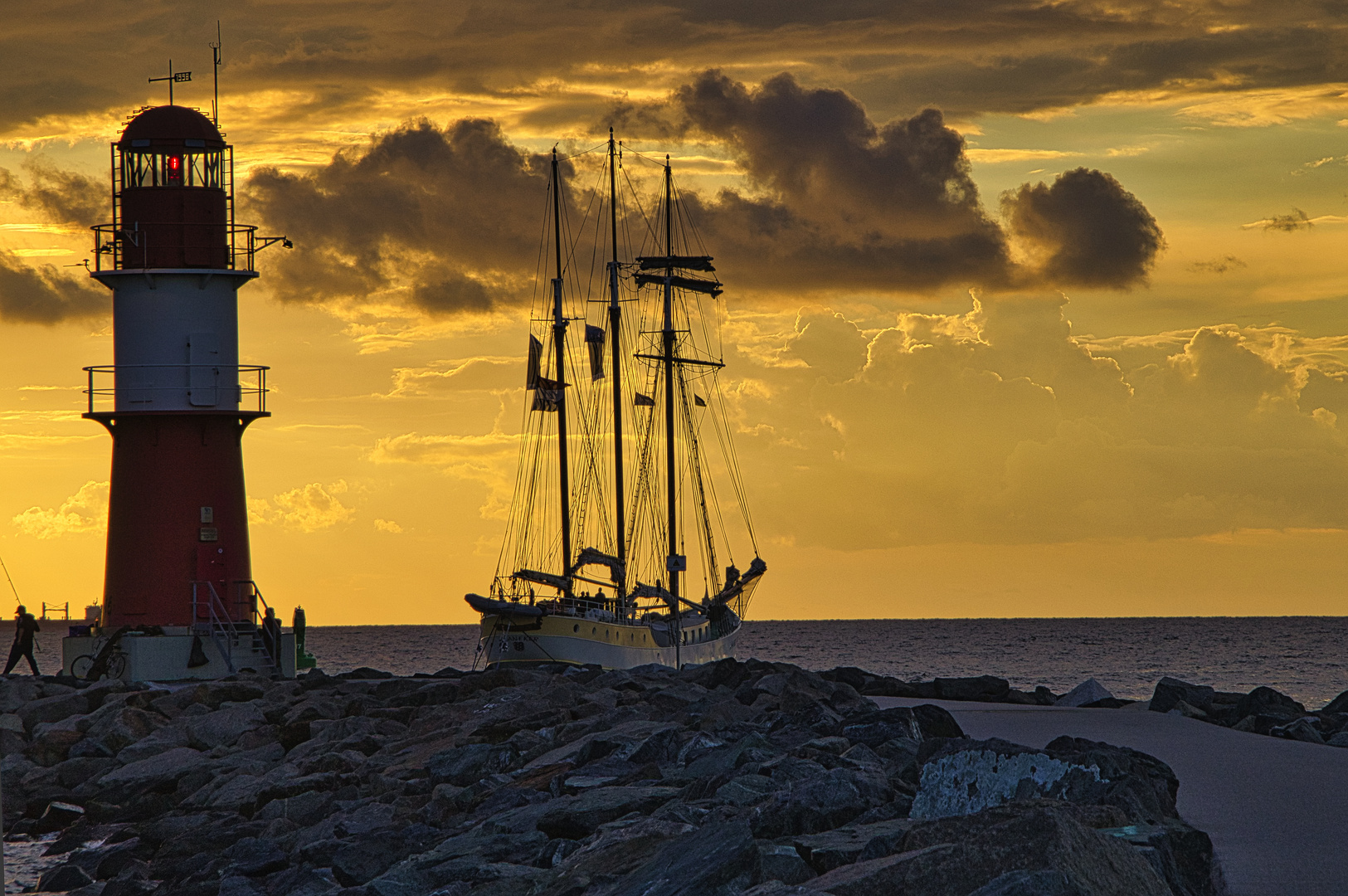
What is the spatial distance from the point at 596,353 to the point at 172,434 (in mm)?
21423

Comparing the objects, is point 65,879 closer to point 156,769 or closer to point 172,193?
point 156,769

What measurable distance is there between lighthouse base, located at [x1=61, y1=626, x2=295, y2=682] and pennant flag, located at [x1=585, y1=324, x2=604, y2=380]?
20.3m

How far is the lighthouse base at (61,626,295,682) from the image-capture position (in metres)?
28.9

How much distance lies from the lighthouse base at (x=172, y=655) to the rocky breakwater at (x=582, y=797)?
2.89 meters

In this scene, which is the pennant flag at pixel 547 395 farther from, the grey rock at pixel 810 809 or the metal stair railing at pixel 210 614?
the grey rock at pixel 810 809

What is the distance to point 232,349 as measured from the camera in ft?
97.7

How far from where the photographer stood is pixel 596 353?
49188 millimetres

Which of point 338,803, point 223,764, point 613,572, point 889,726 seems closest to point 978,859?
point 889,726

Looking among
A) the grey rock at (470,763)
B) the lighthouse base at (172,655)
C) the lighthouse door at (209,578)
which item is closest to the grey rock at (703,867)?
the grey rock at (470,763)

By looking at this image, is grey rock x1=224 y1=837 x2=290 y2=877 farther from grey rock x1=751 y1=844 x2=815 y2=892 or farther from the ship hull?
the ship hull

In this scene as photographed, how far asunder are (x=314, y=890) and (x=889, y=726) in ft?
17.1

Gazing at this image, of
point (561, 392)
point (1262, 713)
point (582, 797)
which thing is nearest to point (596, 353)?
point (561, 392)

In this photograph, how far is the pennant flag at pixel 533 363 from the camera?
Result: 47.1m

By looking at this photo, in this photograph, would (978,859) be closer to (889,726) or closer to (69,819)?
(889,726)
